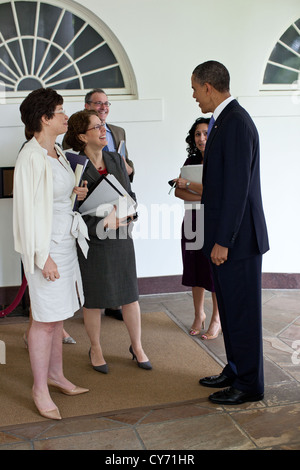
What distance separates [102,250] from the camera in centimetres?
345

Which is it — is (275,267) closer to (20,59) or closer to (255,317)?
(255,317)

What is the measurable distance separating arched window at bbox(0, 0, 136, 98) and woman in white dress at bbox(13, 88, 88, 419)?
261 cm

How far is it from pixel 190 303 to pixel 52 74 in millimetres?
2685

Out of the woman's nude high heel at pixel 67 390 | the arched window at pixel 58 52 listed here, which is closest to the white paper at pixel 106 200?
the woman's nude high heel at pixel 67 390

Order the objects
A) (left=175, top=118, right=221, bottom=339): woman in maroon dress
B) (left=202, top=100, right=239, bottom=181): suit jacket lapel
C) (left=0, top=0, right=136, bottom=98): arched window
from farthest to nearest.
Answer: (left=0, top=0, right=136, bottom=98): arched window, (left=175, top=118, right=221, bottom=339): woman in maroon dress, (left=202, top=100, right=239, bottom=181): suit jacket lapel

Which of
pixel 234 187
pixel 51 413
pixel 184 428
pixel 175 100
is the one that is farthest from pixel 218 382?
pixel 175 100

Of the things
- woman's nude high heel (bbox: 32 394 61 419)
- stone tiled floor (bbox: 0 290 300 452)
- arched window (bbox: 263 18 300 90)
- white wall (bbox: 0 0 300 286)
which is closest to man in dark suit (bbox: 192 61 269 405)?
stone tiled floor (bbox: 0 290 300 452)

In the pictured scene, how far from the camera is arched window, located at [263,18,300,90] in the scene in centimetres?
555

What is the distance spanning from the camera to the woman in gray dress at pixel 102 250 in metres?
3.36

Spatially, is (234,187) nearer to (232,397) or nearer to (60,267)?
(60,267)

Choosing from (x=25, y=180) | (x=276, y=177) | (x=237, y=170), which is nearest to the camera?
(x=25, y=180)

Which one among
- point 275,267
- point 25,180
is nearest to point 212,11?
point 275,267

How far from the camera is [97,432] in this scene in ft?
9.17

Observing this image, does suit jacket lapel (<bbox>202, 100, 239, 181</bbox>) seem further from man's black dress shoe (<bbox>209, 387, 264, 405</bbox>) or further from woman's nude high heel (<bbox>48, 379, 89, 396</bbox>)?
woman's nude high heel (<bbox>48, 379, 89, 396</bbox>)
